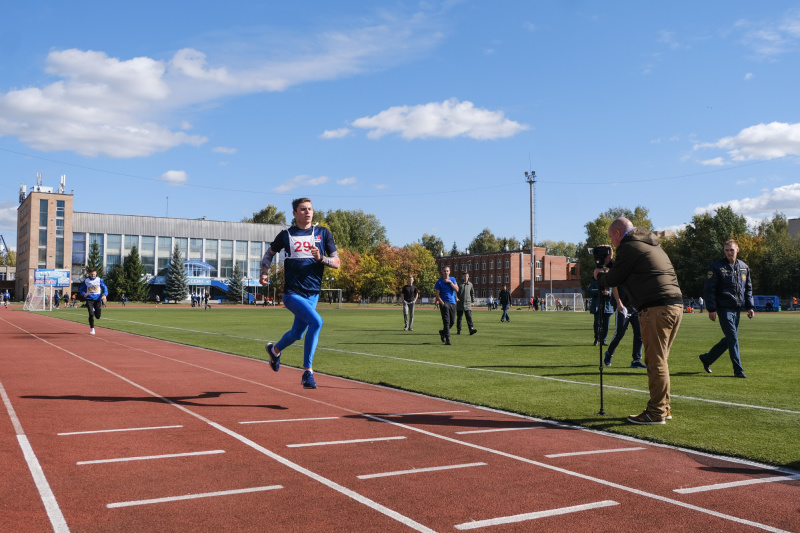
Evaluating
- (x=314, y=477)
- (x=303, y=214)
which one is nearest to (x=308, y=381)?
(x=303, y=214)

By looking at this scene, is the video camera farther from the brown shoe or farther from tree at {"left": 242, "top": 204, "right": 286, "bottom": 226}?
tree at {"left": 242, "top": 204, "right": 286, "bottom": 226}

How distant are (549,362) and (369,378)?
4.26 m

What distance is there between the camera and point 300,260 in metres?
8.10

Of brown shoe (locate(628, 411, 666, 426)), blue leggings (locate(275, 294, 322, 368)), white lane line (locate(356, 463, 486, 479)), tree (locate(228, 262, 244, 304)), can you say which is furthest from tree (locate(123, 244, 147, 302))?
white lane line (locate(356, 463, 486, 479))

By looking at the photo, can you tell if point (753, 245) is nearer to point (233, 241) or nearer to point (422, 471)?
point (233, 241)

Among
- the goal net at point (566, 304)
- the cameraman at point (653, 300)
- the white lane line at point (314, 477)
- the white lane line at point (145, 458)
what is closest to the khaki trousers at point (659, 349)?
the cameraman at point (653, 300)

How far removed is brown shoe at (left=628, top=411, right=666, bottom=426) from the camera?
6574 millimetres

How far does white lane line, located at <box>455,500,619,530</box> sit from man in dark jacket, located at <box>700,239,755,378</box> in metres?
7.42

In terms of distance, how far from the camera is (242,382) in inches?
384

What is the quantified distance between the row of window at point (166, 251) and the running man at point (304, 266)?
9911cm

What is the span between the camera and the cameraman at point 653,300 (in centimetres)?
661

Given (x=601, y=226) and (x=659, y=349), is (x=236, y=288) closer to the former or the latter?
(x=601, y=226)

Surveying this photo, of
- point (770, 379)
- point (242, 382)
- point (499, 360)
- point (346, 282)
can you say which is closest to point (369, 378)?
point (242, 382)

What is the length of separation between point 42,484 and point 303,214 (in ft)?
14.8
